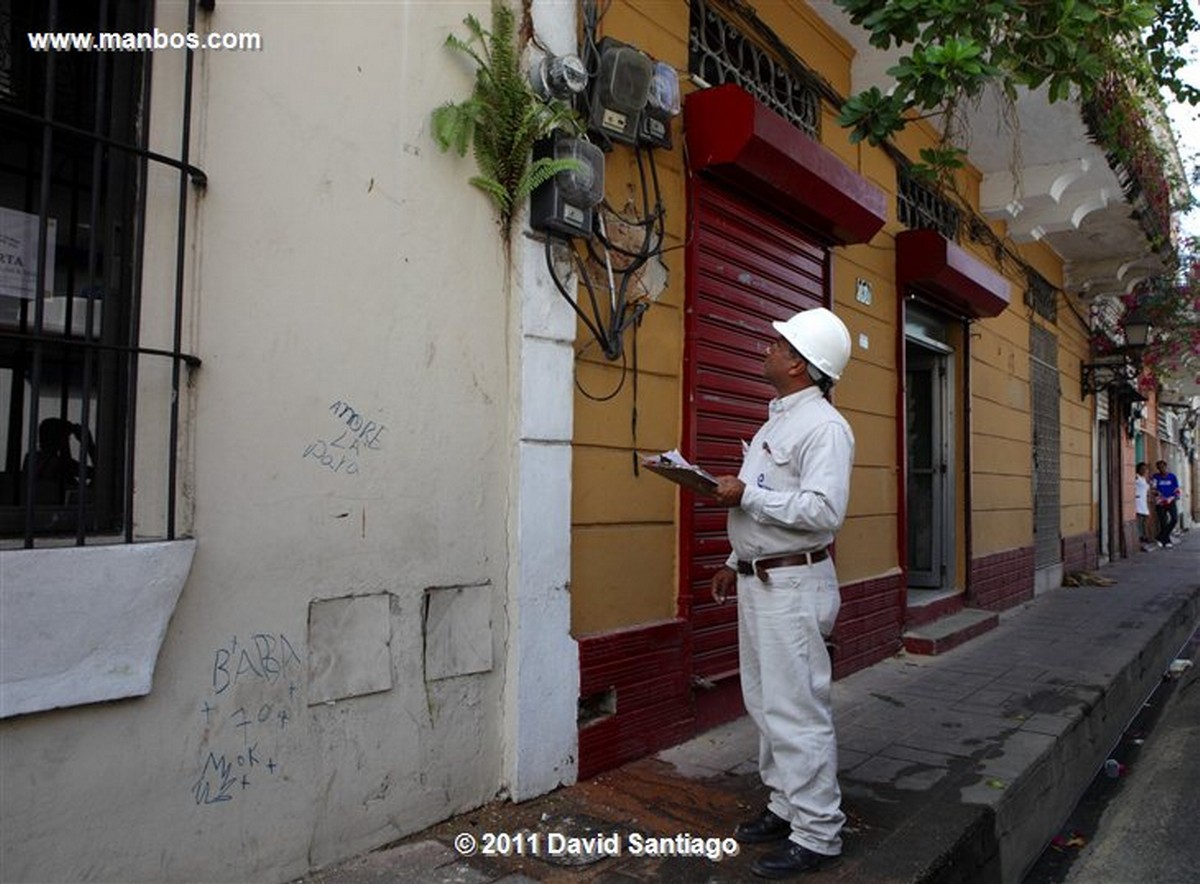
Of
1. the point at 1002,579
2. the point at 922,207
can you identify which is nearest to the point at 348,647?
the point at 922,207

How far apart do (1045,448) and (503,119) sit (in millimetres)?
9333

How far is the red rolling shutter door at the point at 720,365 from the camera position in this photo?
4395mm

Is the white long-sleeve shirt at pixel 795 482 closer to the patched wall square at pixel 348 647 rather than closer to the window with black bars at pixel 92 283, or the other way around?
the patched wall square at pixel 348 647

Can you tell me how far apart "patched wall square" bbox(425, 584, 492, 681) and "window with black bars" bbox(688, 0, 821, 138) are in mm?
3000

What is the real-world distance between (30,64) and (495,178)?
1.53 metres

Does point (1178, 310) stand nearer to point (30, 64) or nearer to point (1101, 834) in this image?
point (1101, 834)

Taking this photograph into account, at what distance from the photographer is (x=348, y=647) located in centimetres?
294

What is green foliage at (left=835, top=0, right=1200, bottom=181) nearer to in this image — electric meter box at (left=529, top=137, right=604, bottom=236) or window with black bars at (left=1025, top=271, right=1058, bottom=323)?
electric meter box at (left=529, top=137, right=604, bottom=236)

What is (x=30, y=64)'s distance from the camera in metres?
2.48

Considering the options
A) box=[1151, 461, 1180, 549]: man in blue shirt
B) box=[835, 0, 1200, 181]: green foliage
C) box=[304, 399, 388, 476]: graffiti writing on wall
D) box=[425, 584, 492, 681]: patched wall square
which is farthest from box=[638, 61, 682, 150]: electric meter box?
box=[1151, 461, 1180, 549]: man in blue shirt

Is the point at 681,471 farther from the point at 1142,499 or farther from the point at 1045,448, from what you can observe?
the point at 1142,499

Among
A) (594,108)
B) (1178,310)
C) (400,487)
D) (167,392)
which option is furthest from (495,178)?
(1178,310)

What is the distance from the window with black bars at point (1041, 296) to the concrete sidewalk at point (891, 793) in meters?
4.98
